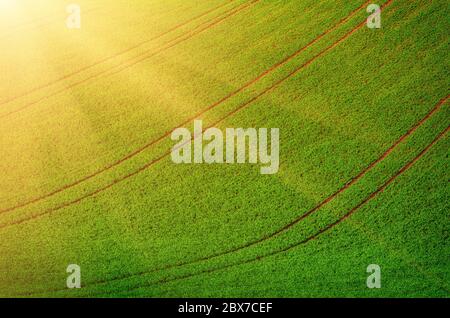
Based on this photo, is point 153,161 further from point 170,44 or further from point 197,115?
point 170,44

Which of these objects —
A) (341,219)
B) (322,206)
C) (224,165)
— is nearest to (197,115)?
(224,165)

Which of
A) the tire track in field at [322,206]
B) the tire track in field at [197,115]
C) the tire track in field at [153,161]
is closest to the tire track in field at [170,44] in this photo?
the tire track in field at [197,115]

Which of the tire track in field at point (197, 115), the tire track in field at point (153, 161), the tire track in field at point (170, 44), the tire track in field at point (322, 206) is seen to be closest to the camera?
the tire track in field at point (322, 206)

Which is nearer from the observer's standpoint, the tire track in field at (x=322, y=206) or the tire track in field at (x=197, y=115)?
the tire track in field at (x=322, y=206)

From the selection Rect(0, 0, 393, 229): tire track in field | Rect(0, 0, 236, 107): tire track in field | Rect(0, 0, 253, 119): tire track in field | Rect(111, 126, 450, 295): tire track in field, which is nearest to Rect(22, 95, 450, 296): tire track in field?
Rect(111, 126, 450, 295): tire track in field

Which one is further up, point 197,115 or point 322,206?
point 197,115

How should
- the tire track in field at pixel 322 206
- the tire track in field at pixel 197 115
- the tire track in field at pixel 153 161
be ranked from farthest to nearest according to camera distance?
the tire track in field at pixel 197 115 → the tire track in field at pixel 153 161 → the tire track in field at pixel 322 206

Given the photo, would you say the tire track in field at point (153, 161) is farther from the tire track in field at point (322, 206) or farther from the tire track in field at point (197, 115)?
the tire track in field at point (322, 206)

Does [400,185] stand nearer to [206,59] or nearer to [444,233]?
[444,233]

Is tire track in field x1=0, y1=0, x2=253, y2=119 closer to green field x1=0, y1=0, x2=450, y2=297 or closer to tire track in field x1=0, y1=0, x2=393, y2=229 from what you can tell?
green field x1=0, y1=0, x2=450, y2=297
